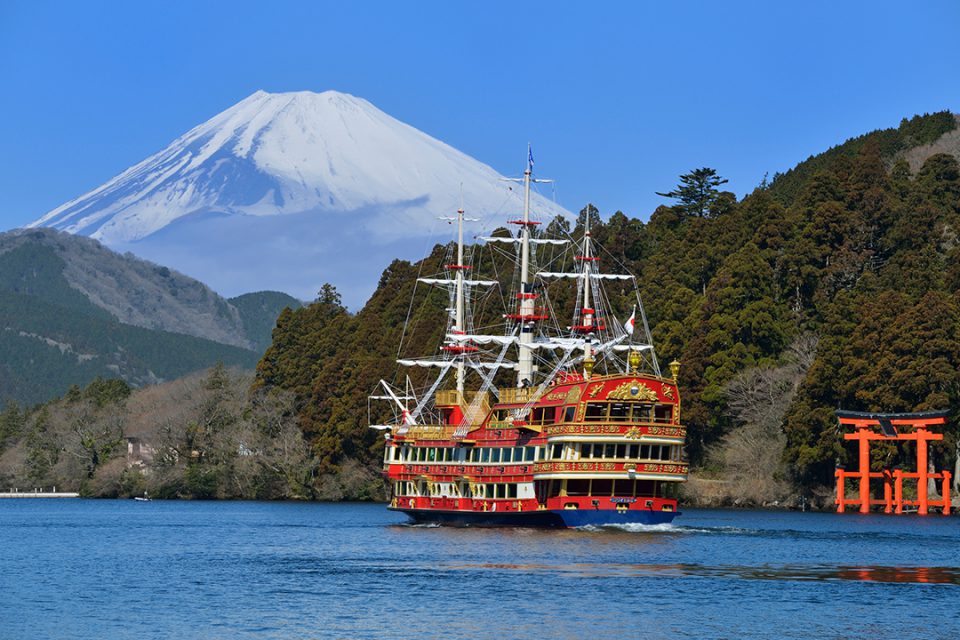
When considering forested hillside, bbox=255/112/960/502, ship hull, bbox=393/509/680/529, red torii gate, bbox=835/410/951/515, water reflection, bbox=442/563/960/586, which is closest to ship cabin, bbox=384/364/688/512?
ship hull, bbox=393/509/680/529

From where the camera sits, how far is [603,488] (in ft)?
212

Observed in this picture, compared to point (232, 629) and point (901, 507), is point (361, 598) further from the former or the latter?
point (901, 507)

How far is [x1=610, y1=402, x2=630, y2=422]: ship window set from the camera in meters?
63.4

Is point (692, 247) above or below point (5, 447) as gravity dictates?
above

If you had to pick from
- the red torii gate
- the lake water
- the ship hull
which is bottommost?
the lake water

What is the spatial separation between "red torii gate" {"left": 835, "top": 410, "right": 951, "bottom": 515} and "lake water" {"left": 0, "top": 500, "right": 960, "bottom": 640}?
4.06 meters

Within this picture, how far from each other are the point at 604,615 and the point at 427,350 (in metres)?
63.5

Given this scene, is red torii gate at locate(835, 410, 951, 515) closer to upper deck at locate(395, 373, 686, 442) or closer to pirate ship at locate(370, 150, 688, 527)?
pirate ship at locate(370, 150, 688, 527)

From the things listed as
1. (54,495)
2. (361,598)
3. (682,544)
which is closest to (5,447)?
(54,495)

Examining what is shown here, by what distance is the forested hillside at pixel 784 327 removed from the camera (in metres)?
81.8

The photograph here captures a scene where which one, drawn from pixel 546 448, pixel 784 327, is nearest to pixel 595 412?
pixel 546 448

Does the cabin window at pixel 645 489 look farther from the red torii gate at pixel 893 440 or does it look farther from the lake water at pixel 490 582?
the red torii gate at pixel 893 440

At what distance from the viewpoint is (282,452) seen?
110875mm

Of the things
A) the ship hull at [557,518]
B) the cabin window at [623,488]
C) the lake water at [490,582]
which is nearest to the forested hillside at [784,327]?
the lake water at [490,582]
